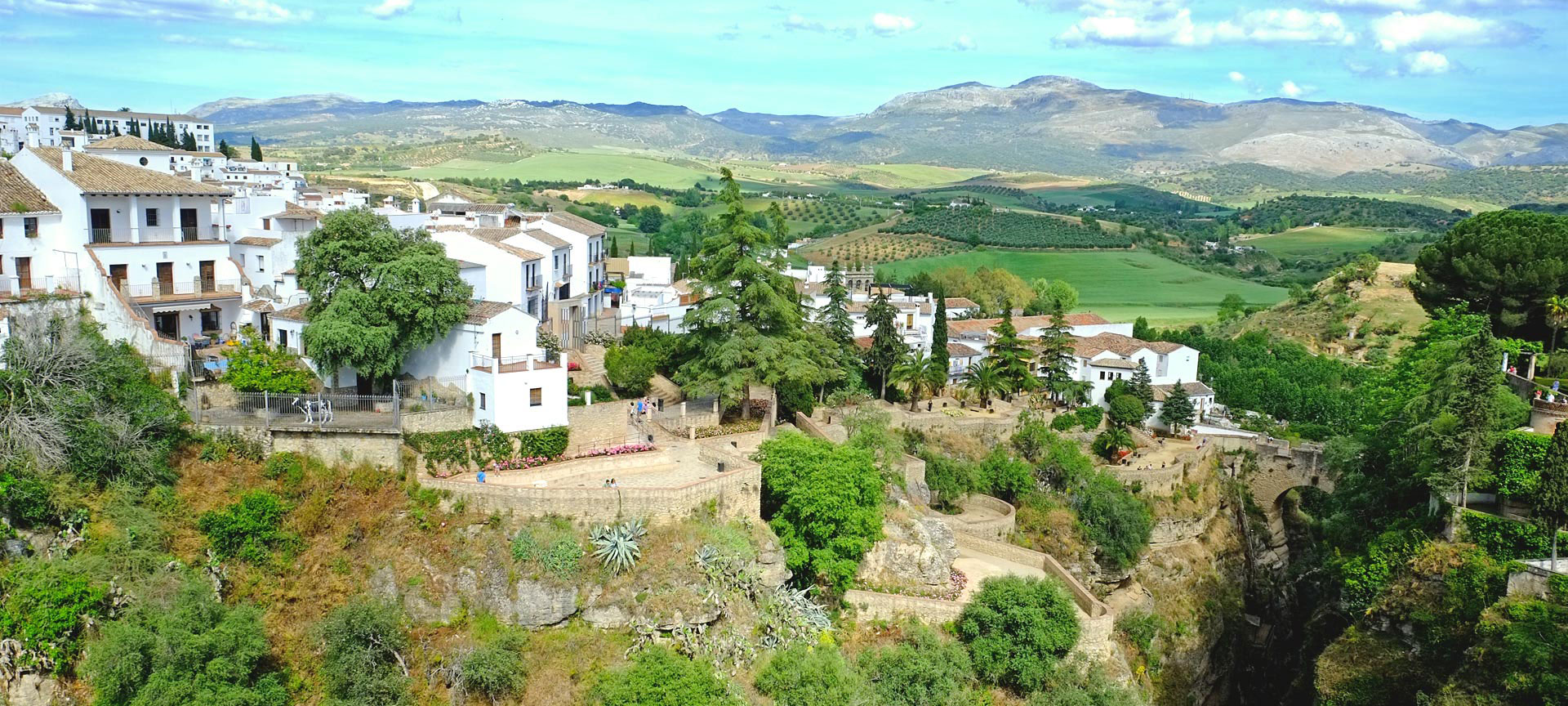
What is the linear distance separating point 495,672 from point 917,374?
27.3 metres

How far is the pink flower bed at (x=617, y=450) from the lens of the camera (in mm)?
33406

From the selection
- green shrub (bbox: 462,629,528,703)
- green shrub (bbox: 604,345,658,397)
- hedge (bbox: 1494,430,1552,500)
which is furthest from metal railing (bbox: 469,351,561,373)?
hedge (bbox: 1494,430,1552,500)

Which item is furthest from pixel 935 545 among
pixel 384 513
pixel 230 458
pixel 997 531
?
pixel 230 458

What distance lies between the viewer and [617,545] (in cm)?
2830

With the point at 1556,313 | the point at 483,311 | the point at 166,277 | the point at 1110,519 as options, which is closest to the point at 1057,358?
the point at 1110,519

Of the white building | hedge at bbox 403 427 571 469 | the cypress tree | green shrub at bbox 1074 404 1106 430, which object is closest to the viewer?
hedge at bbox 403 427 571 469

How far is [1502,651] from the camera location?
2522cm

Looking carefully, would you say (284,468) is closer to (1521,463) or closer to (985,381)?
(985,381)

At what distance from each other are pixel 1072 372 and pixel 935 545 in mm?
25738

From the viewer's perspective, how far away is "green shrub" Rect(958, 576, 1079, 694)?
30938 mm

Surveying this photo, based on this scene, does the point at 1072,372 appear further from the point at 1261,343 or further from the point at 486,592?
the point at 486,592

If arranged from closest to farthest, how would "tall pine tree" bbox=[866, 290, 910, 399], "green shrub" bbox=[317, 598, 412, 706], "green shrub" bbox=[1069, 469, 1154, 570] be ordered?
"green shrub" bbox=[317, 598, 412, 706], "green shrub" bbox=[1069, 469, 1154, 570], "tall pine tree" bbox=[866, 290, 910, 399]

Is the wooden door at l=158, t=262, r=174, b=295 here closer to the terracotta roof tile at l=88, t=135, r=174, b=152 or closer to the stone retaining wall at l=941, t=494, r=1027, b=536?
the stone retaining wall at l=941, t=494, r=1027, b=536

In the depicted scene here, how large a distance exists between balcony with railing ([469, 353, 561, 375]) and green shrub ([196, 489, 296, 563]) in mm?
7008
